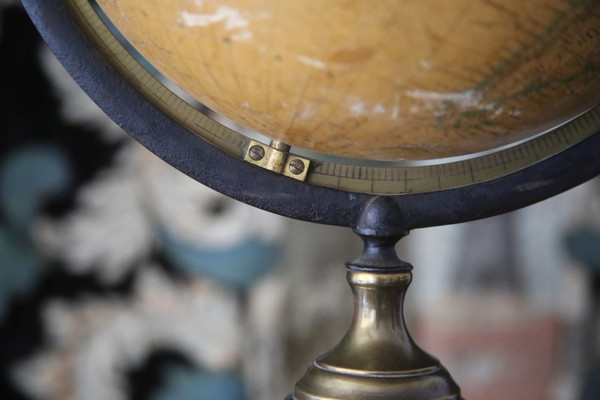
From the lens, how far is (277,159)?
73cm

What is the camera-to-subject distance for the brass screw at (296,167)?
0.73 m

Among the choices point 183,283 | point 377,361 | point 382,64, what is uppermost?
point 183,283

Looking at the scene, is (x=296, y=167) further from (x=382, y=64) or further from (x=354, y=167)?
(x=382, y=64)

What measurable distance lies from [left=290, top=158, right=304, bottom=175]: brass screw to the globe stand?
7 centimetres

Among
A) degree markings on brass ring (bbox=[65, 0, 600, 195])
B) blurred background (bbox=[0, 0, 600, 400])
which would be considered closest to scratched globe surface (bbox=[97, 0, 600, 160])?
degree markings on brass ring (bbox=[65, 0, 600, 195])

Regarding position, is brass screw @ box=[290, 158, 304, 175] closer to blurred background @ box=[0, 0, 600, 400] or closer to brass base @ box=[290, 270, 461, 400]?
brass base @ box=[290, 270, 461, 400]

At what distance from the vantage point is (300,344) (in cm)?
149

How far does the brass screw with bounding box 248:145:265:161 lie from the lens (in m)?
0.73

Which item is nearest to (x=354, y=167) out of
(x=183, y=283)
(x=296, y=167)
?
(x=296, y=167)

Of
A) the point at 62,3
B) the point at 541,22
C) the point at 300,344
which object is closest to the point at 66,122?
the point at 300,344

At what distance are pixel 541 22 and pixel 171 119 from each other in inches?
13.1

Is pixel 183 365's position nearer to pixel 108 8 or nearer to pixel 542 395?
pixel 542 395

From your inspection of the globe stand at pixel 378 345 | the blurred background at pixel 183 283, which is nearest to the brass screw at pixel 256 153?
the globe stand at pixel 378 345

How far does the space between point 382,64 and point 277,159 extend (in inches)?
7.0
